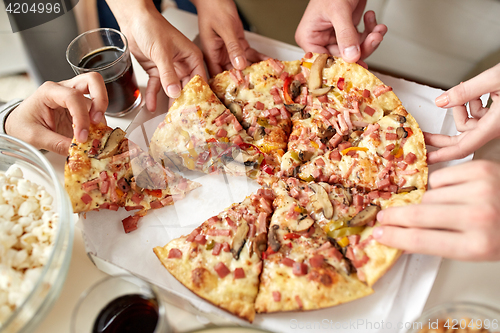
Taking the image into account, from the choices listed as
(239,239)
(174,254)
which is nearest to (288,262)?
(239,239)

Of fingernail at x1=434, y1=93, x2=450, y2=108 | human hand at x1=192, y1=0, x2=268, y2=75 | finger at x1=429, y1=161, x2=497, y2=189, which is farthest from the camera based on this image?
human hand at x1=192, y1=0, x2=268, y2=75

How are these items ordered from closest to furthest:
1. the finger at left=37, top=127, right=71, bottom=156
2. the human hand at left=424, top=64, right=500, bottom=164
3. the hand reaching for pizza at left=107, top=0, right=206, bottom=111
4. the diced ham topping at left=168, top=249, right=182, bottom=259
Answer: the diced ham topping at left=168, top=249, right=182, bottom=259
the human hand at left=424, top=64, right=500, bottom=164
the finger at left=37, top=127, right=71, bottom=156
the hand reaching for pizza at left=107, top=0, right=206, bottom=111

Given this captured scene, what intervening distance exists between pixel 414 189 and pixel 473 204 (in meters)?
0.58

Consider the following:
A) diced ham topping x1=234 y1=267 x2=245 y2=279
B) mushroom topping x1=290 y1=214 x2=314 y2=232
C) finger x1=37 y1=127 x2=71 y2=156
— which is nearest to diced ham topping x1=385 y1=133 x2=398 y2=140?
mushroom topping x1=290 y1=214 x2=314 y2=232

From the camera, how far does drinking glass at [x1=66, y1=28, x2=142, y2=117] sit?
2701 mm

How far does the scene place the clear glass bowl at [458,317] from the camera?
1.47 metres

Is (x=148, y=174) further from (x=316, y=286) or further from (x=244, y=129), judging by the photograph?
(x=316, y=286)

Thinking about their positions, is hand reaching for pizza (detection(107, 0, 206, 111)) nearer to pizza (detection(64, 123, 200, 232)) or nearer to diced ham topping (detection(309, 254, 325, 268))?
pizza (detection(64, 123, 200, 232))

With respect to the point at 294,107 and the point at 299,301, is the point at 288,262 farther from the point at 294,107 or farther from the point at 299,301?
the point at 294,107

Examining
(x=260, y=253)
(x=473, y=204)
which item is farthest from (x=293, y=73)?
(x=473, y=204)

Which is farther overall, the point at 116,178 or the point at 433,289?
the point at 116,178

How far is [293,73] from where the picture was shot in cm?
288

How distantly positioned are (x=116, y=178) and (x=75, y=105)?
522mm

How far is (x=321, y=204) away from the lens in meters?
2.26
